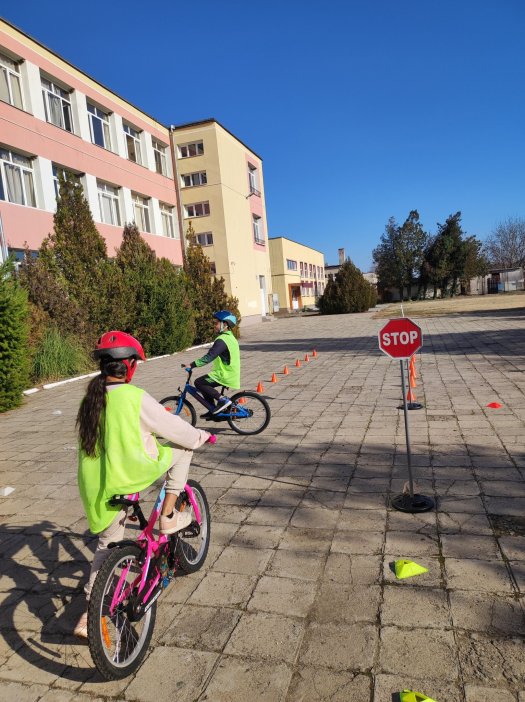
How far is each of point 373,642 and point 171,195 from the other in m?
29.2

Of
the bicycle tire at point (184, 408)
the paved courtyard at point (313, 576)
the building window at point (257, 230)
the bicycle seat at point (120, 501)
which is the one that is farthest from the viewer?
the building window at point (257, 230)

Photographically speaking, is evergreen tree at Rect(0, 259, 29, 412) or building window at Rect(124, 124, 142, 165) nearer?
evergreen tree at Rect(0, 259, 29, 412)

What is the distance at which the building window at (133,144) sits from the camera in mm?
25344

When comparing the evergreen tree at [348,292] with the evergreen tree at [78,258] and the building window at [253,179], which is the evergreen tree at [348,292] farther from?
the evergreen tree at [78,258]

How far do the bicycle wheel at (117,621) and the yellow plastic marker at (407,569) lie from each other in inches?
58.8

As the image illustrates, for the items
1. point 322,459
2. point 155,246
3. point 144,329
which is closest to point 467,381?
point 322,459

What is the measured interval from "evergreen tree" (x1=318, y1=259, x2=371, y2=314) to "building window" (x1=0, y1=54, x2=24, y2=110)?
94.5 ft

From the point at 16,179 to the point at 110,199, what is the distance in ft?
19.9

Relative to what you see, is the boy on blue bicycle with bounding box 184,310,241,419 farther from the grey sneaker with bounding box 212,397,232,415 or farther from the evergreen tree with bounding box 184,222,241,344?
the evergreen tree with bounding box 184,222,241,344

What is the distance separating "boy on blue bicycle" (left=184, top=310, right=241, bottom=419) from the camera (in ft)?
20.0

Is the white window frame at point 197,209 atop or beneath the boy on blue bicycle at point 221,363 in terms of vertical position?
atop

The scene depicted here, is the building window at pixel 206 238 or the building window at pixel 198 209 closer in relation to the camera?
the building window at pixel 198 209

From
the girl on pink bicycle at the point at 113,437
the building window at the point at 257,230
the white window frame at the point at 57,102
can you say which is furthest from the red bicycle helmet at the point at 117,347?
the building window at the point at 257,230

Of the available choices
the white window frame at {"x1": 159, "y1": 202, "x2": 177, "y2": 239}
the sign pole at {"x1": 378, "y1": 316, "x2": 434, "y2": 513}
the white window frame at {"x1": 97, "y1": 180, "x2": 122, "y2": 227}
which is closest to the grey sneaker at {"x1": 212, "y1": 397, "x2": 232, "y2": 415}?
the sign pole at {"x1": 378, "y1": 316, "x2": 434, "y2": 513}
